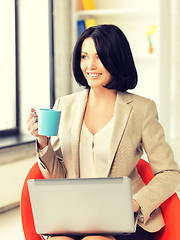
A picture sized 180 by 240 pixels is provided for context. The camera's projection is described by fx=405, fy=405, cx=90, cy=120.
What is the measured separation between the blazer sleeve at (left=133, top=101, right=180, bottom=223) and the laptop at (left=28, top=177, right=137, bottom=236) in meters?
0.19

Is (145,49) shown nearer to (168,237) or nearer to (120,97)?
(120,97)

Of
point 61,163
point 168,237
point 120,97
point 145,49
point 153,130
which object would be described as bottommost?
point 168,237

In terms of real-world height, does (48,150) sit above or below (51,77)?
below

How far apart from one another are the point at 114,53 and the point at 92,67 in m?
0.10

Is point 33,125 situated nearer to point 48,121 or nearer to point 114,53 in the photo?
point 48,121

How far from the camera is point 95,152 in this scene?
1514mm

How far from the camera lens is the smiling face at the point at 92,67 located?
150 cm

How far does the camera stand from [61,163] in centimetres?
162

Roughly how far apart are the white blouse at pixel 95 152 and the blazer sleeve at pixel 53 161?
10 cm

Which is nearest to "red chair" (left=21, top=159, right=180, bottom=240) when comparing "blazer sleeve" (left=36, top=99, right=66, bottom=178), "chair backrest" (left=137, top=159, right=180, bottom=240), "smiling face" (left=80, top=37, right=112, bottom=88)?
"chair backrest" (left=137, top=159, right=180, bottom=240)

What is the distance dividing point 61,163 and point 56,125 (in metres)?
0.29

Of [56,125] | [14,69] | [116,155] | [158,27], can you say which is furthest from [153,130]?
[14,69]

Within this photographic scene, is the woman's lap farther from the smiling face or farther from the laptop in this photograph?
the smiling face

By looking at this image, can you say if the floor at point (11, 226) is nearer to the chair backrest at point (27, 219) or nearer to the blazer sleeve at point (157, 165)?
the chair backrest at point (27, 219)
